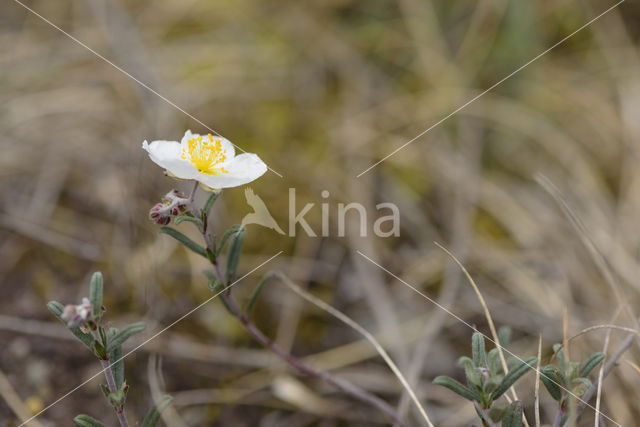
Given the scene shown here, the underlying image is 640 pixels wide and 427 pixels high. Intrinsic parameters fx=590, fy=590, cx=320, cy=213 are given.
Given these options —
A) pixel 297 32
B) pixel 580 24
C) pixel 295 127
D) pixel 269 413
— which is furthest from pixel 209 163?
pixel 580 24

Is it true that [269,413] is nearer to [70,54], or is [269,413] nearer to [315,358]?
[315,358]

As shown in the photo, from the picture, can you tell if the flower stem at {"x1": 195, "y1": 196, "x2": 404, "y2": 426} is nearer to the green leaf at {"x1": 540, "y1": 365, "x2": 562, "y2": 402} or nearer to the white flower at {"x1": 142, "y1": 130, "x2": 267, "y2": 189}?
the white flower at {"x1": 142, "y1": 130, "x2": 267, "y2": 189}

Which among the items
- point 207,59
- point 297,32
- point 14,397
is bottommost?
point 14,397

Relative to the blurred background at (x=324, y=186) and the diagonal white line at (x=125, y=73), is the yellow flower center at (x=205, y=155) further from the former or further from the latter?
the diagonal white line at (x=125, y=73)

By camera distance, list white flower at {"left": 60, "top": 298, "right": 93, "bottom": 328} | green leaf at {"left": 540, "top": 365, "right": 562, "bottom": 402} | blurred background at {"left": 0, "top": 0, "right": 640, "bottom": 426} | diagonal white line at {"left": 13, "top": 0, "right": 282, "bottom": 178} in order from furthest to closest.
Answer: diagonal white line at {"left": 13, "top": 0, "right": 282, "bottom": 178}, blurred background at {"left": 0, "top": 0, "right": 640, "bottom": 426}, green leaf at {"left": 540, "top": 365, "right": 562, "bottom": 402}, white flower at {"left": 60, "top": 298, "right": 93, "bottom": 328}

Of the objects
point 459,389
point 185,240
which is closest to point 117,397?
point 185,240

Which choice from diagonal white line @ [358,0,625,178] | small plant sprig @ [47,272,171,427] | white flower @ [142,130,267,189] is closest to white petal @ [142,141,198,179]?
white flower @ [142,130,267,189]

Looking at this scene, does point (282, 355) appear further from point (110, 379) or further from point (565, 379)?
point (565, 379)

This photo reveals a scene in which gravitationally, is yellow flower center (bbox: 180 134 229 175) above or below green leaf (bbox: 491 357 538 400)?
above
